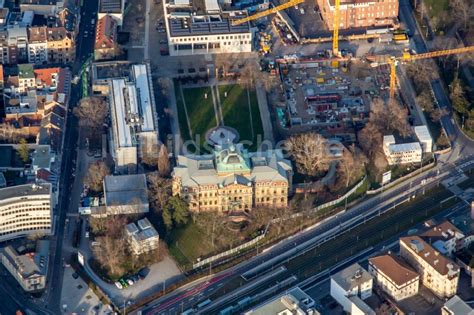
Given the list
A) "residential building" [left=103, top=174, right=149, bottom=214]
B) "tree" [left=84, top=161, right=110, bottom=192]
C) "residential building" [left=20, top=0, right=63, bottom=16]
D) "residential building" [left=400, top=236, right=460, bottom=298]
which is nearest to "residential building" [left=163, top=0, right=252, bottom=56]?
"residential building" [left=20, top=0, right=63, bottom=16]

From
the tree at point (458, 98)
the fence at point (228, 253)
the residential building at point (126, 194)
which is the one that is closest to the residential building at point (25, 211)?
the residential building at point (126, 194)

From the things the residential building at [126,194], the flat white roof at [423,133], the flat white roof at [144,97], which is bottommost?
the residential building at [126,194]

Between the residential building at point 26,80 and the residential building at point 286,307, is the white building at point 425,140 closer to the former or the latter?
the residential building at point 286,307

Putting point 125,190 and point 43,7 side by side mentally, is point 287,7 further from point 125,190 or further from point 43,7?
point 125,190

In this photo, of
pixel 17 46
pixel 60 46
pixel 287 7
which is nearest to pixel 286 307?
pixel 60 46

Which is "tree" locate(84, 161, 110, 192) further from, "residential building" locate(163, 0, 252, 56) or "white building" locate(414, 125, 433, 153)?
"white building" locate(414, 125, 433, 153)

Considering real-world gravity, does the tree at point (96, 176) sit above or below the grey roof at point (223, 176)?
below

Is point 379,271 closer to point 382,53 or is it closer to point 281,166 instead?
point 281,166

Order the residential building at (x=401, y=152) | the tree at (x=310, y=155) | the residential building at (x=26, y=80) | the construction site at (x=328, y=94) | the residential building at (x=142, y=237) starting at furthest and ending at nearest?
the residential building at (x=26, y=80), the construction site at (x=328, y=94), the residential building at (x=401, y=152), the tree at (x=310, y=155), the residential building at (x=142, y=237)
